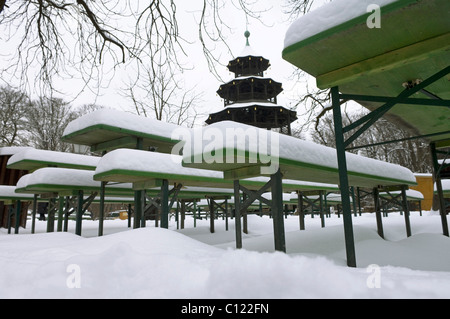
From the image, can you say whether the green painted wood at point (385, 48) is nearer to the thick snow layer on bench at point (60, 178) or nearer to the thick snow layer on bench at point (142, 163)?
the thick snow layer on bench at point (142, 163)

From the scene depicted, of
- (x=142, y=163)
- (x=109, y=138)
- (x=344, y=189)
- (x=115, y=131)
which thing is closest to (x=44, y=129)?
(x=109, y=138)

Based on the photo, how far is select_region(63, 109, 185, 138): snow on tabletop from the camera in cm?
649

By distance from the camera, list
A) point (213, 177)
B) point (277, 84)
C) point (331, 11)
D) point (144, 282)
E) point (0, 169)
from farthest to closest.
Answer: point (277, 84)
point (0, 169)
point (213, 177)
point (331, 11)
point (144, 282)

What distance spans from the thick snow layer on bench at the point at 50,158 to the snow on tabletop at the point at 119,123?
8.64ft

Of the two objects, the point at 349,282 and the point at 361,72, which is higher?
the point at 361,72

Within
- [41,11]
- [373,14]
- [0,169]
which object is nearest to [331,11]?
[373,14]

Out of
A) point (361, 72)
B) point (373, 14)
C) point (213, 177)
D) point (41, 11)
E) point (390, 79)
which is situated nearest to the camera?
point (373, 14)

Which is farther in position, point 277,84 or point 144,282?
point 277,84

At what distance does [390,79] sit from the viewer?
4195mm

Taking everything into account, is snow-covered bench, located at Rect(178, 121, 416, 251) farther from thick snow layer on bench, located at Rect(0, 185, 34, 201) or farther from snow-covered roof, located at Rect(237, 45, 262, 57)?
snow-covered roof, located at Rect(237, 45, 262, 57)

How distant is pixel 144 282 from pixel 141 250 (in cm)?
86

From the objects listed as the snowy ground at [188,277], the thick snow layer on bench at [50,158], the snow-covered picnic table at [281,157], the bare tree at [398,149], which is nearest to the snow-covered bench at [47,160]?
the thick snow layer on bench at [50,158]
